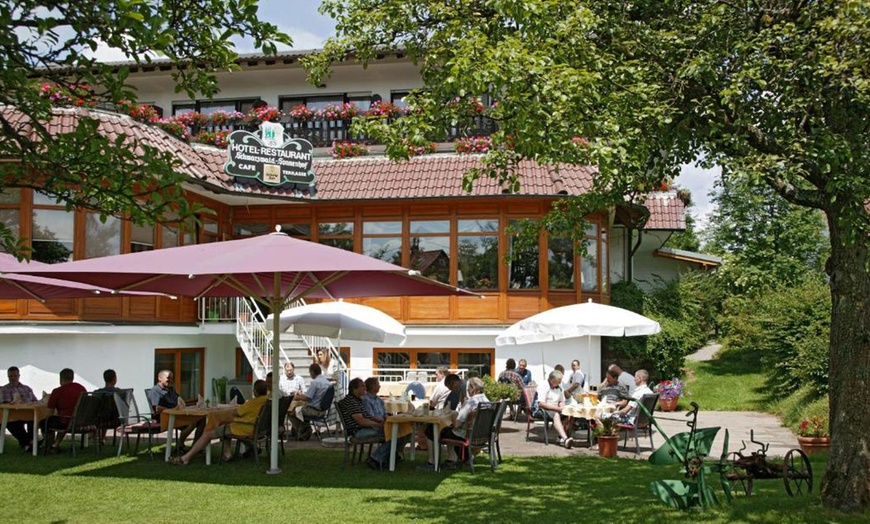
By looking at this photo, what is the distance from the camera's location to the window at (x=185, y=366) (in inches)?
758

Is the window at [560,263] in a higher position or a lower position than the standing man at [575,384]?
higher

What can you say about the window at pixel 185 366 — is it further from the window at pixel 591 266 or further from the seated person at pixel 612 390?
the seated person at pixel 612 390

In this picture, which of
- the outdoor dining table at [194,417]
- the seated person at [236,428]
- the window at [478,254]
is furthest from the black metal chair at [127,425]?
the window at [478,254]

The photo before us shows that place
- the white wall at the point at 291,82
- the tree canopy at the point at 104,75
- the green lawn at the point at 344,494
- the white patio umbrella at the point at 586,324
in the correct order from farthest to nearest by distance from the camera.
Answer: the white wall at the point at 291,82 → the white patio umbrella at the point at 586,324 → the green lawn at the point at 344,494 → the tree canopy at the point at 104,75

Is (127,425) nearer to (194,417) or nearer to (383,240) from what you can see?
(194,417)

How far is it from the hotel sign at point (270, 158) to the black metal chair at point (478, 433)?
1071 centimetres

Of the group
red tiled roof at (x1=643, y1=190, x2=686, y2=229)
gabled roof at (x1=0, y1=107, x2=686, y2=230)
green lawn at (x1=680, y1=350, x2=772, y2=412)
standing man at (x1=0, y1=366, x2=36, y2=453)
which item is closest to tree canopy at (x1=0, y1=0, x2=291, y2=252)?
standing man at (x1=0, y1=366, x2=36, y2=453)

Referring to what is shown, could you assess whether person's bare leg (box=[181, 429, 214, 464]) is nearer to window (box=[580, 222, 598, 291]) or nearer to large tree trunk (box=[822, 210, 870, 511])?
large tree trunk (box=[822, 210, 870, 511])

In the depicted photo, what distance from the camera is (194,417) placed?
39.3 ft

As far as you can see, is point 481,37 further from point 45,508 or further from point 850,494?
point 45,508

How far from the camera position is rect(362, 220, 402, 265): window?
21.5m

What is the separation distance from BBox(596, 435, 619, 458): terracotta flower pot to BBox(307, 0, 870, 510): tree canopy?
456 centimetres

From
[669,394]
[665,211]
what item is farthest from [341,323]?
[665,211]

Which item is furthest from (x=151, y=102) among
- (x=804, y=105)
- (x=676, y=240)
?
(x=676, y=240)
